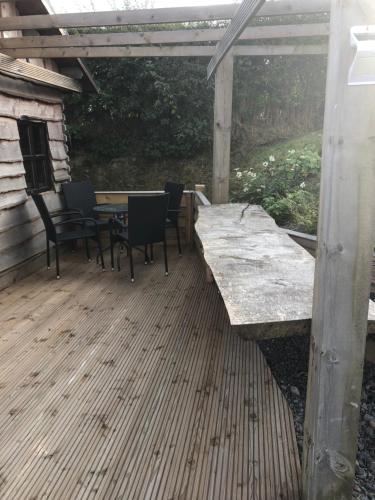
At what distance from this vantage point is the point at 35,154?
16.8 ft

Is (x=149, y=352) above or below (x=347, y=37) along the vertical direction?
A: below

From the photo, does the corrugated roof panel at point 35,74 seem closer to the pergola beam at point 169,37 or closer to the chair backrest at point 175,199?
the pergola beam at point 169,37

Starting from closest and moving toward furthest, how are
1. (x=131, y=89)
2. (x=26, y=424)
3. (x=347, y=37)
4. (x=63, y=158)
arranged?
(x=347, y=37)
(x=26, y=424)
(x=63, y=158)
(x=131, y=89)

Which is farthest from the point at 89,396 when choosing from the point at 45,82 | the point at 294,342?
the point at 45,82

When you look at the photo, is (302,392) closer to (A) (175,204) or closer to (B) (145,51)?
(A) (175,204)

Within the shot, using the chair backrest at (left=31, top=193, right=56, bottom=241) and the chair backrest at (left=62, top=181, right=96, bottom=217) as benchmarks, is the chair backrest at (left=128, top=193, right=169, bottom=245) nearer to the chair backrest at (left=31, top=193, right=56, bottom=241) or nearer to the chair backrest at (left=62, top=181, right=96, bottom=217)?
the chair backrest at (left=31, top=193, right=56, bottom=241)

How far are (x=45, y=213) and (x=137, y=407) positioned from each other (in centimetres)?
279

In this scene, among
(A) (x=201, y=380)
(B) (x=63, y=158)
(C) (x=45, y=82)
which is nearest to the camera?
(A) (x=201, y=380)

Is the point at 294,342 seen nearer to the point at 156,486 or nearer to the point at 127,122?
the point at 156,486

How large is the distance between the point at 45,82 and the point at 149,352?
144 inches

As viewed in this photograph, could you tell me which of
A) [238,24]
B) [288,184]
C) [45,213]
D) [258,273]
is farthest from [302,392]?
[288,184]

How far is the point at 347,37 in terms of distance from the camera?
120 centimetres

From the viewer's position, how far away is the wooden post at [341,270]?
1239 millimetres

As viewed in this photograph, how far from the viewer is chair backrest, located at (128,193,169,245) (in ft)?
13.8
